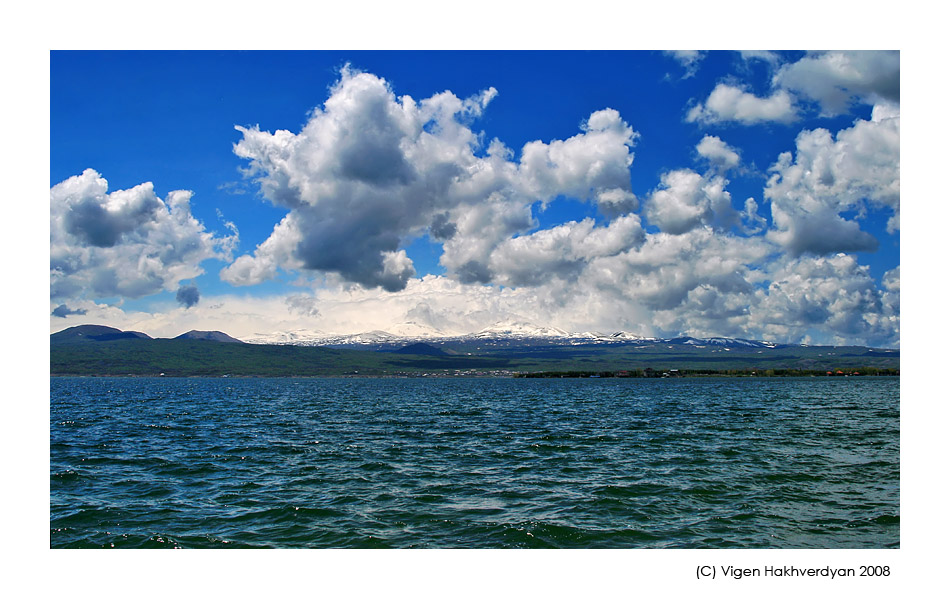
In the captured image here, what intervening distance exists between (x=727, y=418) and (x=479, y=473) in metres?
51.2

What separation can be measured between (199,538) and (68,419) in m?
68.2

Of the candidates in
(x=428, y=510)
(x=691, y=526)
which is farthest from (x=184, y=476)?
(x=691, y=526)

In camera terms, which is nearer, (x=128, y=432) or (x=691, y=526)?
(x=691, y=526)

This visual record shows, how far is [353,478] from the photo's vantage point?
35.2m

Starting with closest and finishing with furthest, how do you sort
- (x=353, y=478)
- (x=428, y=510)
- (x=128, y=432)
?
(x=428, y=510), (x=353, y=478), (x=128, y=432)
